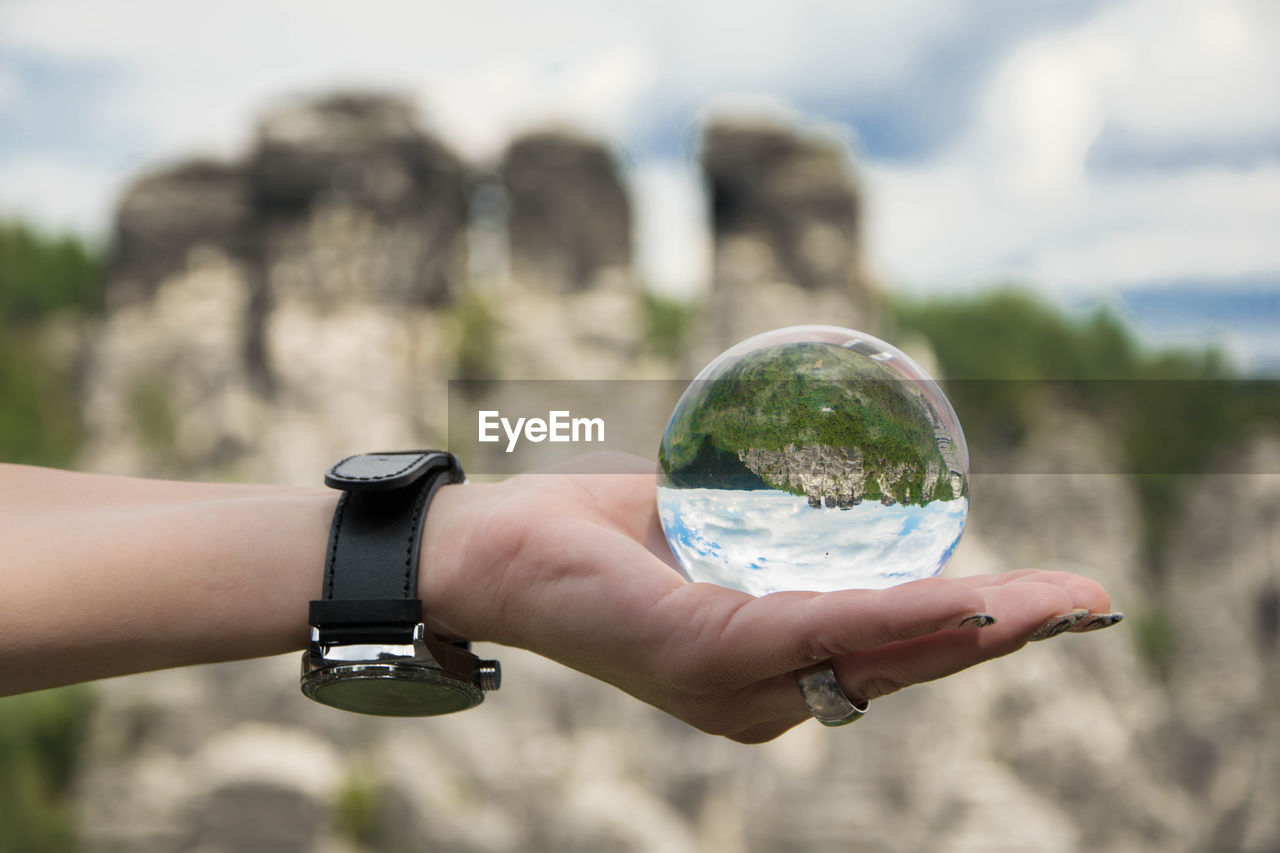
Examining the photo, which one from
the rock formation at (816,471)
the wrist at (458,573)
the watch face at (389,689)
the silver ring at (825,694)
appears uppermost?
the rock formation at (816,471)

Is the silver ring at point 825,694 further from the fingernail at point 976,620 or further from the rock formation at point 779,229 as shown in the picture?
the rock formation at point 779,229

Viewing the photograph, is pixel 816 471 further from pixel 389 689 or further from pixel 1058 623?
pixel 389 689

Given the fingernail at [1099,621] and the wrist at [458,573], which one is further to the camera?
the wrist at [458,573]

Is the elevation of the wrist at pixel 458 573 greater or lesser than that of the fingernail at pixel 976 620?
lesser

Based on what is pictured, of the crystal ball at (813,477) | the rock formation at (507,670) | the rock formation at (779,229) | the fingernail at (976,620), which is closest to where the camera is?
the fingernail at (976,620)

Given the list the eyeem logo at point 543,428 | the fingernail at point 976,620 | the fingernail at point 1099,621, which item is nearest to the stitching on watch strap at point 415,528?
the eyeem logo at point 543,428

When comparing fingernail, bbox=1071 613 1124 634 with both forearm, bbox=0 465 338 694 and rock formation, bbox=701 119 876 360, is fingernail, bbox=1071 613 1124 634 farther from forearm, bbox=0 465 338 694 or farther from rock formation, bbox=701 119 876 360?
rock formation, bbox=701 119 876 360

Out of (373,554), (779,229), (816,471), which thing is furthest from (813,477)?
(779,229)

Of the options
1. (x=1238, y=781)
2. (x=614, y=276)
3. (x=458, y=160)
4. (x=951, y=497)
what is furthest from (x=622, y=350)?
(x=951, y=497)
